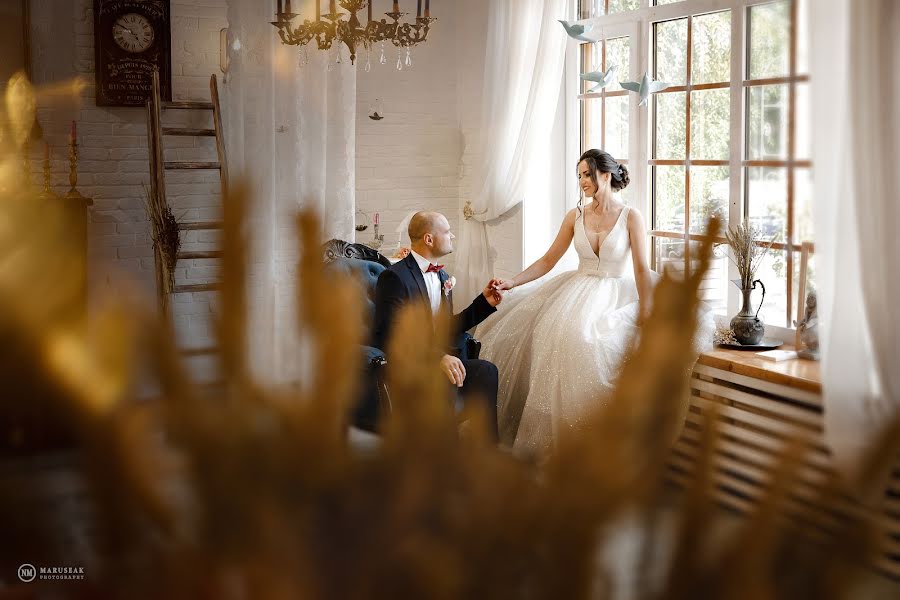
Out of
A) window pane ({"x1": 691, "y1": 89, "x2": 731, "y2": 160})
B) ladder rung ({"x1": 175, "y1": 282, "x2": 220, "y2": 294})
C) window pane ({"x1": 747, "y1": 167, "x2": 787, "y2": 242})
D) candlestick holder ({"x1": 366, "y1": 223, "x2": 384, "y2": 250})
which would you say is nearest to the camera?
window pane ({"x1": 747, "y1": 167, "x2": 787, "y2": 242})

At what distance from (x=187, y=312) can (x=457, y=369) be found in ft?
7.83

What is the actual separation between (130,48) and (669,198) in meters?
3.37

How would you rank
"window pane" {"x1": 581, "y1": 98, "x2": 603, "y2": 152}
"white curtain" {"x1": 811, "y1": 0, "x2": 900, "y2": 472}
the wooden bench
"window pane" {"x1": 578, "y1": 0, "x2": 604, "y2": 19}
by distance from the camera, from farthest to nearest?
"window pane" {"x1": 581, "y1": 98, "x2": 603, "y2": 152}, "window pane" {"x1": 578, "y1": 0, "x2": 604, "y2": 19}, the wooden bench, "white curtain" {"x1": 811, "y1": 0, "x2": 900, "y2": 472}

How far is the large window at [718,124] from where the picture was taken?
4.62 m

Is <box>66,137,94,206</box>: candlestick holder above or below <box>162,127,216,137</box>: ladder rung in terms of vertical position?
below

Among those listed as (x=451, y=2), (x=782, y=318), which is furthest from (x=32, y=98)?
(x=782, y=318)

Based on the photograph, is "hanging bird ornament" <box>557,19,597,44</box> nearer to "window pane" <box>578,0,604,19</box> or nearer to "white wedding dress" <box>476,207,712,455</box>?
"window pane" <box>578,0,604,19</box>

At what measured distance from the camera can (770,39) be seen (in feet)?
15.4

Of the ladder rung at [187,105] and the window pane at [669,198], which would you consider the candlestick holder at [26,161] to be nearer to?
the ladder rung at [187,105]

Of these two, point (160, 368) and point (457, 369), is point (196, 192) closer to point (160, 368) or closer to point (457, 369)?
point (457, 369)

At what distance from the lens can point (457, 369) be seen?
4.54m

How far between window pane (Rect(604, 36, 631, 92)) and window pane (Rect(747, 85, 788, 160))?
3.26ft

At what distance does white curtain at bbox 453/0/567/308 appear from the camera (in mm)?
5852

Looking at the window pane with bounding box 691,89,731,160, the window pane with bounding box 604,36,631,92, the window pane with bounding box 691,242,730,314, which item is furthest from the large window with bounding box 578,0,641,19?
the window pane with bounding box 691,242,730,314
